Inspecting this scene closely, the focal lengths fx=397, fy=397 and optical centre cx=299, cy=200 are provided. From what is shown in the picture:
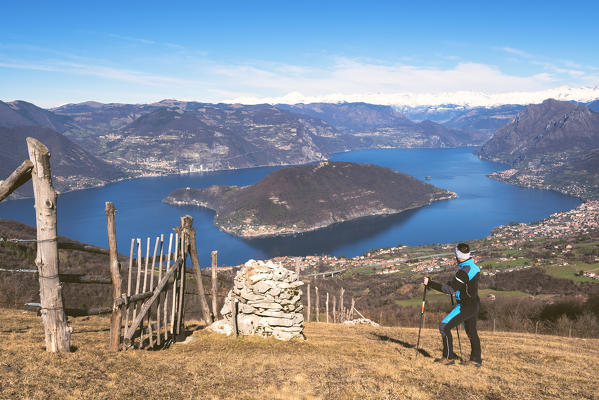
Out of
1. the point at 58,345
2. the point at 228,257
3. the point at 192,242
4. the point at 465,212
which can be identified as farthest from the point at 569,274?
the point at 465,212

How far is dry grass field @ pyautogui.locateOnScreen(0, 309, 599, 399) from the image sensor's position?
7.56 m

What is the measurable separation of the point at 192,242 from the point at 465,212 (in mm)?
204692

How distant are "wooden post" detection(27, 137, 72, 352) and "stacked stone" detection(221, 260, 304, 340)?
5.40m

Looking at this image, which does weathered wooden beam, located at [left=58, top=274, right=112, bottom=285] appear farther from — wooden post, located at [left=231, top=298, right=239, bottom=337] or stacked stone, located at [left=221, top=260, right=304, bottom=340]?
stacked stone, located at [left=221, top=260, right=304, bottom=340]

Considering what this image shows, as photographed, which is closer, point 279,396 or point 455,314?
point 279,396

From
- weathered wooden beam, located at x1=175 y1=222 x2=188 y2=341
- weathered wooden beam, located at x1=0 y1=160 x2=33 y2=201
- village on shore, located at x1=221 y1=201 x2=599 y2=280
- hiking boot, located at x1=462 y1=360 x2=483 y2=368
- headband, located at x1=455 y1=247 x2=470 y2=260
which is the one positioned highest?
weathered wooden beam, located at x1=0 y1=160 x2=33 y2=201

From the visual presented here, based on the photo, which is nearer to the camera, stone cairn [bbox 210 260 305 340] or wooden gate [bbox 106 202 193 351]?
wooden gate [bbox 106 202 193 351]

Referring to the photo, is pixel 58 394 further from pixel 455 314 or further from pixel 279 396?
pixel 455 314

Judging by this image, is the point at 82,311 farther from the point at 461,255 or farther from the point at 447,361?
the point at 461,255

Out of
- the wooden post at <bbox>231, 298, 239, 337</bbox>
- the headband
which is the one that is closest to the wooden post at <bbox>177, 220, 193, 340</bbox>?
the wooden post at <bbox>231, 298, 239, 337</bbox>

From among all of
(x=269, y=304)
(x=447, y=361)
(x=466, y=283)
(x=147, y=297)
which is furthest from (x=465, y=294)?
(x=147, y=297)

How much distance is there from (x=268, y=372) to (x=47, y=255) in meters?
5.82

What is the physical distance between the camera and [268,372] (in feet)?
30.6

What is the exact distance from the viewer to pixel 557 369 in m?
10.4
